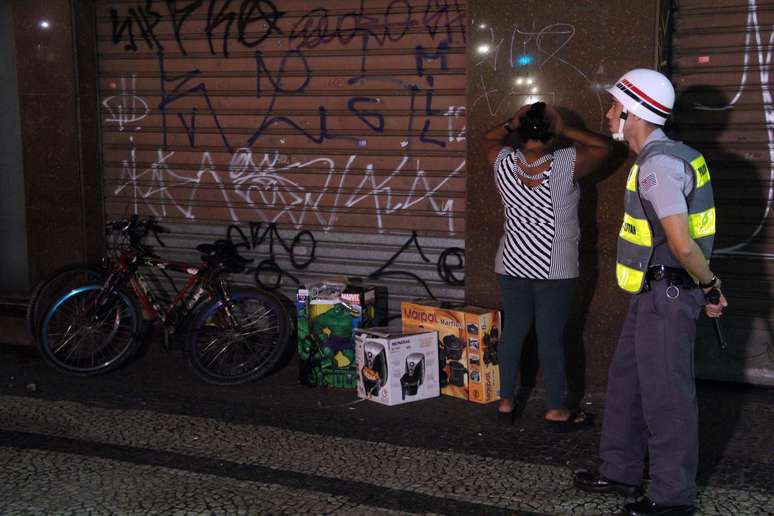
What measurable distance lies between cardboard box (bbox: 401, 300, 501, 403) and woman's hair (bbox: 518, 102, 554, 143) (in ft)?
4.16

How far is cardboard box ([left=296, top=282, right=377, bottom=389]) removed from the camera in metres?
6.76

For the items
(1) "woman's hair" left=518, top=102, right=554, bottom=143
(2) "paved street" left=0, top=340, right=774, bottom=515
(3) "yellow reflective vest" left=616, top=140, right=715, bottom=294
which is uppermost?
(1) "woman's hair" left=518, top=102, right=554, bottom=143

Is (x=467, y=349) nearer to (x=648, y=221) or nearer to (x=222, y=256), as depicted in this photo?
(x=222, y=256)

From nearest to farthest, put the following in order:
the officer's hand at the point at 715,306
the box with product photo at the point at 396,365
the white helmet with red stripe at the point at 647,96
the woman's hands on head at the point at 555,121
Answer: the officer's hand at the point at 715,306
the white helmet with red stripe at the point at 647,96
the woman's hands on head at the point at 555,121
the box with product photo at the point at 396,365

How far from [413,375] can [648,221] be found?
2389mm

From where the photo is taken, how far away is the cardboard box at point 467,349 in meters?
6.40

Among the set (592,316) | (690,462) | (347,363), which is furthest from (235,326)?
(690,462)

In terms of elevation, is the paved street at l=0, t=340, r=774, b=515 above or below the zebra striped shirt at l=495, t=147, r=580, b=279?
below

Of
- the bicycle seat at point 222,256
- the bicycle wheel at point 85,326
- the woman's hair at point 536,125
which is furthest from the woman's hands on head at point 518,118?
the bicycle wheel at point 85,326

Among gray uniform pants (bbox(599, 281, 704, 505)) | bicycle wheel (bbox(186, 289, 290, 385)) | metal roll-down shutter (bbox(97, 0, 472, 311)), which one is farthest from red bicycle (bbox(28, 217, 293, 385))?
gray uniform pants (bbox(599, 281, 704, 505))

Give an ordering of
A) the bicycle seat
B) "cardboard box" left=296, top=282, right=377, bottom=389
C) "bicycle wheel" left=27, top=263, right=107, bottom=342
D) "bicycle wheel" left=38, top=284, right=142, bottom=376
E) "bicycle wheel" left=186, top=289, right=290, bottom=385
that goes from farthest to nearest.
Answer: "bicycle wheel" left=27, top=263, right=107, bottom=342, "bicycle wheel" left=38, top=284, right=142, bottom=376, the bicycle seat, "bicycle wheel" left=186, top=289, right=290, bottom=385, "cardboard box" left=296, top=282, right=377, bottom=389

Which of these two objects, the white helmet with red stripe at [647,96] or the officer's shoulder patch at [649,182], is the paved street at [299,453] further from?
the white helmet with red stripe at [647,96]

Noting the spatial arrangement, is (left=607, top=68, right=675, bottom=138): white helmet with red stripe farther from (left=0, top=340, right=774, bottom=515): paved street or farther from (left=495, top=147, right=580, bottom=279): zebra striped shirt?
(left=0, top=340, right=774, bottom=515): paved street

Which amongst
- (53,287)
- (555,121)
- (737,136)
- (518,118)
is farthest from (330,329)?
(737,136)
